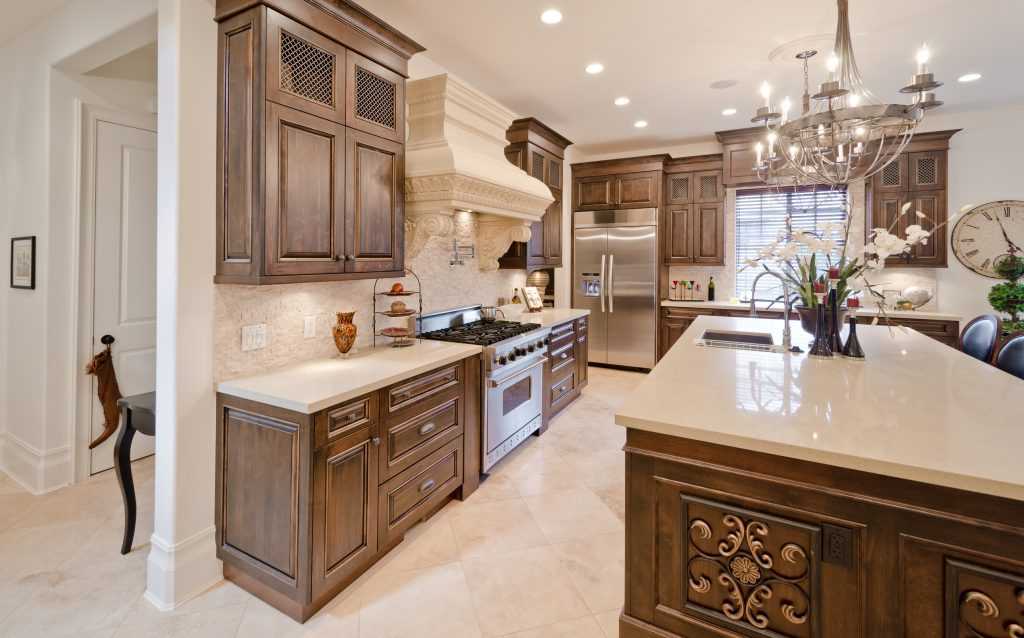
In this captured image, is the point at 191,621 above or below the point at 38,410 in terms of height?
below

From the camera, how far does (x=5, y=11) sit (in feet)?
9.07

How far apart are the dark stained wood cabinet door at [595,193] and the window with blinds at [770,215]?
1563 mm

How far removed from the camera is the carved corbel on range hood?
293 cm

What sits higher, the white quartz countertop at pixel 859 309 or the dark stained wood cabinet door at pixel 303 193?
the dark stained wood cabinet door at pixel 303 193

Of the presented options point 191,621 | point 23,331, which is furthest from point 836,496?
point 23,331

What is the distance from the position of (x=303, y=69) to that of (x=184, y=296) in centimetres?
113

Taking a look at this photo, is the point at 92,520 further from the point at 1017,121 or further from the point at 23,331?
the point at 1017,121

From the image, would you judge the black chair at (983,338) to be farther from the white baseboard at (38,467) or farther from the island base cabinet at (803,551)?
the white baseboard at (38,467)

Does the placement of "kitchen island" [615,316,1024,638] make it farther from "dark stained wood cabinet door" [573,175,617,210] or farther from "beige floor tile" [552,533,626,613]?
"dark stained wood cabinet door" [573,175,617,210]

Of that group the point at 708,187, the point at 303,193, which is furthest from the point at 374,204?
the point at 708,187

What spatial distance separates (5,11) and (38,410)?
241 centimetres

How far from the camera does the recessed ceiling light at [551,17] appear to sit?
2.90 metres

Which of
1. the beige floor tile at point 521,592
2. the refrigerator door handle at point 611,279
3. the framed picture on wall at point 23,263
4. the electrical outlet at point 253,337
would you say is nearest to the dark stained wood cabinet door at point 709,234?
the refrigerator door handle at point 611,279

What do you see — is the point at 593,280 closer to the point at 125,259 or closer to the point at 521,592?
the point at 521,592
